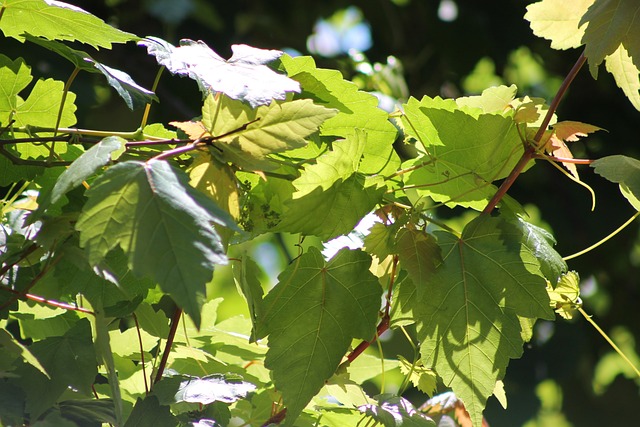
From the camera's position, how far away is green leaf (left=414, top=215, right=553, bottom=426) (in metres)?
0.39

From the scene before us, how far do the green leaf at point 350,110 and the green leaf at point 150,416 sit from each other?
6.3 inches

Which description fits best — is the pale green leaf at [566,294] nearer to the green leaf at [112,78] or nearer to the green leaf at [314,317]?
the green leaf at [314,317]

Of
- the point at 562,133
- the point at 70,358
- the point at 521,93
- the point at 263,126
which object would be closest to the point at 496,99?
the point at 562,133

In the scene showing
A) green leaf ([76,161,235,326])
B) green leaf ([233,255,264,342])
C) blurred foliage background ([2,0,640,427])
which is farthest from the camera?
blurred foliage background ([2,0,640,427])

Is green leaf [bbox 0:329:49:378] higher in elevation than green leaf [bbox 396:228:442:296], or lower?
higher

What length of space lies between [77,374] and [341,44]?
71.4 inches

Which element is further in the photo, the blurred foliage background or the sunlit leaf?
the blurred foliage background

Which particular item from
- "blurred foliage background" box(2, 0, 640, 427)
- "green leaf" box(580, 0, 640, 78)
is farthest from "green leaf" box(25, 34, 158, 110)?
"blurred foliage background" box(2, 0, 640, 427)

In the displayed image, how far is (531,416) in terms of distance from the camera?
4.93ft

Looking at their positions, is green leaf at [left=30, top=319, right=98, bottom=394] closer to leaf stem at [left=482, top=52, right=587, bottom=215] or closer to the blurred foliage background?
leaf stem at [left=482, top=52, right=587, bottom=215]

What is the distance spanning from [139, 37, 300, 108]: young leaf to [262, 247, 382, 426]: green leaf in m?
0.10

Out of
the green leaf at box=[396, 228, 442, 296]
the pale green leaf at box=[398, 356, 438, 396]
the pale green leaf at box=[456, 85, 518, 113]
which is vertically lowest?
the pale green leaf at box=[398, 356, 438, 396]

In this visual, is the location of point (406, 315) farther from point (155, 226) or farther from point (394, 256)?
point (155, 226)

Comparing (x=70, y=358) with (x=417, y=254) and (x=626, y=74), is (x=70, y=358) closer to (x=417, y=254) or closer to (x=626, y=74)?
(x=417, y=254)
